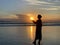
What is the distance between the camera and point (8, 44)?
13.4 m

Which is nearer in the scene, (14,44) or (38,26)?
(38,26)

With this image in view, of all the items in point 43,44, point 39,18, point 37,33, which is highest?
point 39,18

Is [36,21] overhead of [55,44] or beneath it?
overhead

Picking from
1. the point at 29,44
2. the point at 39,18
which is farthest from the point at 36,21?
the point at 29,44

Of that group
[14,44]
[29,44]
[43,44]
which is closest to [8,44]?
[14,44]

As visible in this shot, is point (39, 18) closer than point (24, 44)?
Yes

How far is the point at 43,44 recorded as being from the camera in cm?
1350

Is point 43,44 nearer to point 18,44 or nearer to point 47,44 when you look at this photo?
point 47,44

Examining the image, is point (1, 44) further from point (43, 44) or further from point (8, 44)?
point (43, 44)

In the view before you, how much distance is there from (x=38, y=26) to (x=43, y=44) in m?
1.72

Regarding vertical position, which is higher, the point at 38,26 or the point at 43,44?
the point at 38,26

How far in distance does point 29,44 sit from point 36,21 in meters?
1.70

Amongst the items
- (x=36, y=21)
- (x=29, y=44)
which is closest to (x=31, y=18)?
(x=36, y=21)

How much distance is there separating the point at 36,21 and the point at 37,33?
0.65 m
